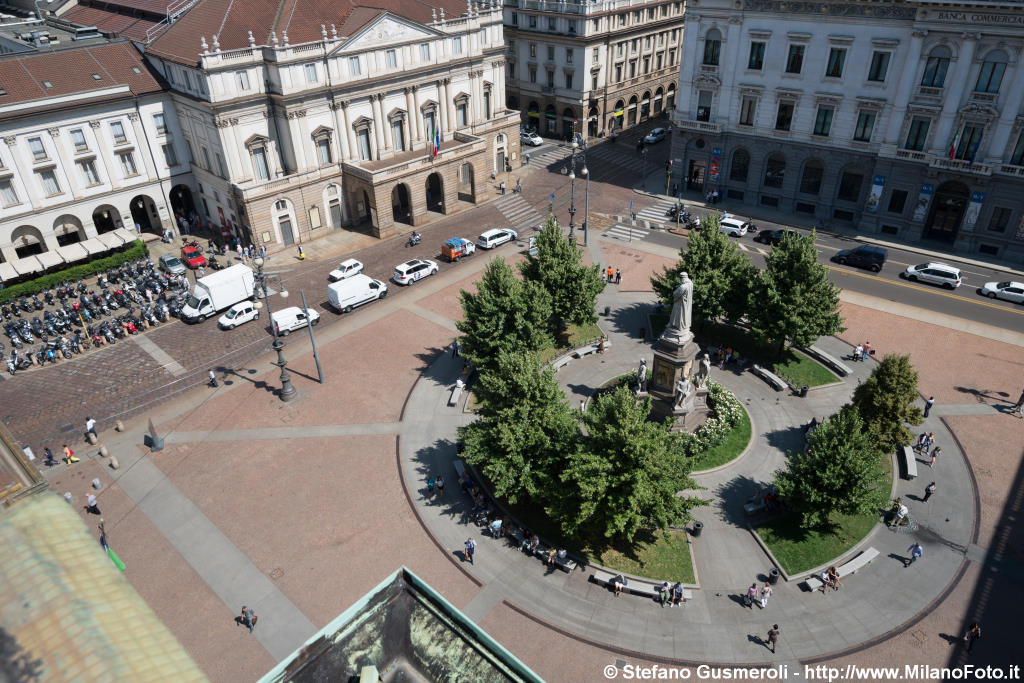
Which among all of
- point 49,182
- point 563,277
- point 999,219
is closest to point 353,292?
point 563,277

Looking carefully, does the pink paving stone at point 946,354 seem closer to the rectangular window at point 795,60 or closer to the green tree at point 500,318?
the green tree at point 500,318

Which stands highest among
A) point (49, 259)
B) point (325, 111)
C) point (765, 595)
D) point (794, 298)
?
point (325, 111)

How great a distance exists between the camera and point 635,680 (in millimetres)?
28109

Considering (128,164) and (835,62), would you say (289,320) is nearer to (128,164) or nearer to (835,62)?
(128,164)

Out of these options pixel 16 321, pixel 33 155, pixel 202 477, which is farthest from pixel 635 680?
pixel 33 155

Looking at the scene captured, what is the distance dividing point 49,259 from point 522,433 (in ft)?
155

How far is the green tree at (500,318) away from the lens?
137 feet

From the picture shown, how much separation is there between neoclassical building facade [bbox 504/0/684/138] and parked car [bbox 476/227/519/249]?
29480 millimetres

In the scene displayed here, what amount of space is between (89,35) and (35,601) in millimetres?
83125

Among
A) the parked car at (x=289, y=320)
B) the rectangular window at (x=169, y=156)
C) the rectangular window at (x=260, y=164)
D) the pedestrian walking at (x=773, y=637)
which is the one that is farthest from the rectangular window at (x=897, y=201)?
the rectangular window at (x=169, y=156)

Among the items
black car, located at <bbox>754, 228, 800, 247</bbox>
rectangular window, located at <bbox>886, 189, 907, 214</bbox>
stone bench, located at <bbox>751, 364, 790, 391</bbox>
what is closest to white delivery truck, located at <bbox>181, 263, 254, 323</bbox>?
stone bench, located at <bbox>751, 364, 790, 391</bbox>

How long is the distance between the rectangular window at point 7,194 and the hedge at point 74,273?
625 centimetres

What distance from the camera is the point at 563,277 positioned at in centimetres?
4609

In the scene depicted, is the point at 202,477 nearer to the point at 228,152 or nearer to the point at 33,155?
the point at 228,152
